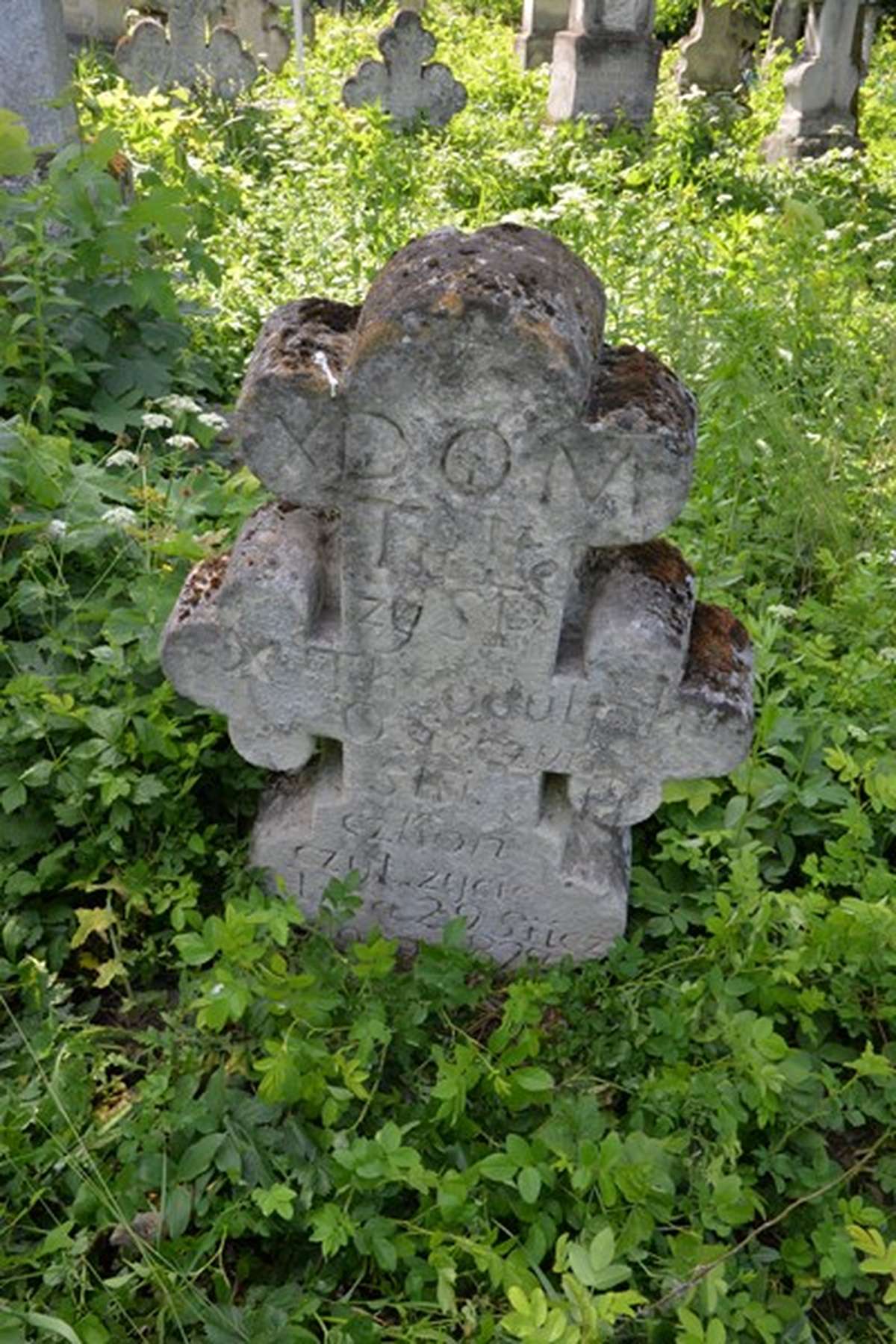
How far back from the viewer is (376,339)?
2.01 m

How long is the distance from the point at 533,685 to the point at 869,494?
220cm

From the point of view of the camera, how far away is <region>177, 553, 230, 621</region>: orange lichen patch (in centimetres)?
243

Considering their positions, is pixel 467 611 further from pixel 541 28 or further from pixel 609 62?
pixel 541 28

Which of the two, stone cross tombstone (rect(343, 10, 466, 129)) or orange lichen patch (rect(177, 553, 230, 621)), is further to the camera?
stone cross tombstone (rect(343, 10, 466, 129))

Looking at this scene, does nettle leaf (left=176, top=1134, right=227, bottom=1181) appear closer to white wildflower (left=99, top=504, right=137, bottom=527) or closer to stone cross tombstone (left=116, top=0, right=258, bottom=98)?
white wildflower (left=99, top=504, right=137, bottom=527)

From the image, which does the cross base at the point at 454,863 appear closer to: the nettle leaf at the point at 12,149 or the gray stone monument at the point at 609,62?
the nettle leaf at the point at 12,149

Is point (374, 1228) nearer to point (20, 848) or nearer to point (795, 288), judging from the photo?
point (20, 848)

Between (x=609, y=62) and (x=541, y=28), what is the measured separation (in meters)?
2.07

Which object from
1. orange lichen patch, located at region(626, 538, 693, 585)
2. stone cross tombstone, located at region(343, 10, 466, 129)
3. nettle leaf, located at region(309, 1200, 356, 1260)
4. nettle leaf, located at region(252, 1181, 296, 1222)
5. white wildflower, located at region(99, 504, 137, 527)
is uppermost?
stone cross tombstone, located at region(343, 10, 466, 129)

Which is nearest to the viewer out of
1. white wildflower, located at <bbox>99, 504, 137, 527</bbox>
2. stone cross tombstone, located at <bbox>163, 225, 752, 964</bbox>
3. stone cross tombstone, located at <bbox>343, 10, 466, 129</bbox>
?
stone cross tombstone, located at <bbox>163, 225, 752, 964</bbox>

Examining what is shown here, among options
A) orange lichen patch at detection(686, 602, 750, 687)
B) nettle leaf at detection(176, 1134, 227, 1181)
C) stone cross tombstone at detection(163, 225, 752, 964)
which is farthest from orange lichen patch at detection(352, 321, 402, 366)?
nettle leaf at detection(176, 1134, 227, 1181)

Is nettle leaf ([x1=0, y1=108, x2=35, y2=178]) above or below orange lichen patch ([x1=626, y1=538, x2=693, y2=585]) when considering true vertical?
above

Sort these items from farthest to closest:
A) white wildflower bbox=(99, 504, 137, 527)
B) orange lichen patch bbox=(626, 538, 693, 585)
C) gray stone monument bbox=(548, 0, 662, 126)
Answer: gray stone monument bbox=(548, 0, 662, 126), white wildflower bbox=(99, 504, 137, 527), orange lichen patch bbox=(626, 538, 693, 585)

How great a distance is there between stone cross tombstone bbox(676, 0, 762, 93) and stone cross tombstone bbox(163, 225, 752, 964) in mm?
Answer: 8710
